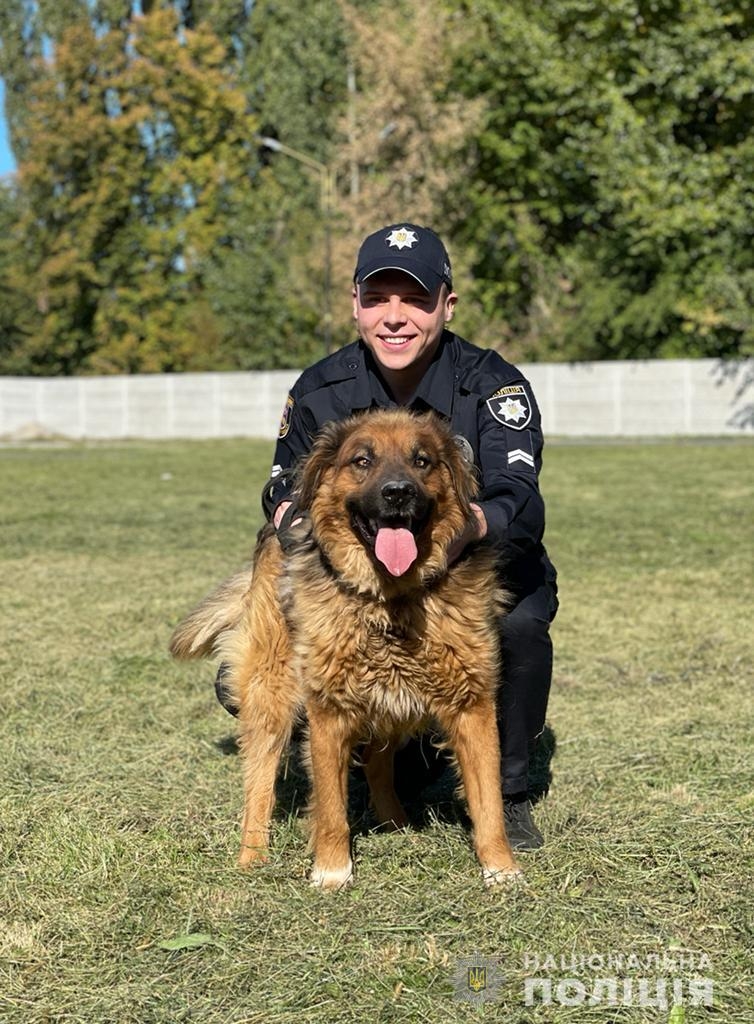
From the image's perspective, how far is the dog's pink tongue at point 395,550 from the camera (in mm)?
3391

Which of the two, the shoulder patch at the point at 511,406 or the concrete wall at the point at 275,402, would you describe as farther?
the concrete wall at the point at 275,402

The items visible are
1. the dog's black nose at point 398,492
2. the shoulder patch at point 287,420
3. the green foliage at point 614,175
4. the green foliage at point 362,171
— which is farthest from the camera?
the green foliage at point 362,171

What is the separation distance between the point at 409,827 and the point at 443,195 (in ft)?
126

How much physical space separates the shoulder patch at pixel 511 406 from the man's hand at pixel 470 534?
518 millimetres

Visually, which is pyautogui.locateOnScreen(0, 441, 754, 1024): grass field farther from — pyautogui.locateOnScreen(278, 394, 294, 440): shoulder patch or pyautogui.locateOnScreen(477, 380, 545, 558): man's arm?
pyautogui.locateOnScreen(278, 394, 294, 440): shoulder patch

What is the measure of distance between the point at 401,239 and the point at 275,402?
37.9m

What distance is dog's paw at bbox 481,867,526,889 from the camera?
11.7 feet

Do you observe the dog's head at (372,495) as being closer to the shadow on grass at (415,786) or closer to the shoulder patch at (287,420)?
the shoulder patch at (287,420)

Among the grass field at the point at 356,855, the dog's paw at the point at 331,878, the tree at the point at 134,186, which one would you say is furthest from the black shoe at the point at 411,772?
the tree at the point at 134,186

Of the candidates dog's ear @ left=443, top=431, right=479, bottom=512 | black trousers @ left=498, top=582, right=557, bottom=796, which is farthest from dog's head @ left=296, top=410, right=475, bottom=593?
black trousers @ left=498, top=582, right=557, bottom=796

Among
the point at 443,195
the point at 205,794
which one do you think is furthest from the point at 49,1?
the point at 205,794

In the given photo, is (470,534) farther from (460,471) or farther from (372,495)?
(372,495)

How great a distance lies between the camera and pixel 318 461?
3.62 meters

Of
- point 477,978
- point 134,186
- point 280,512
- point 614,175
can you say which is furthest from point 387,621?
point 134,186
